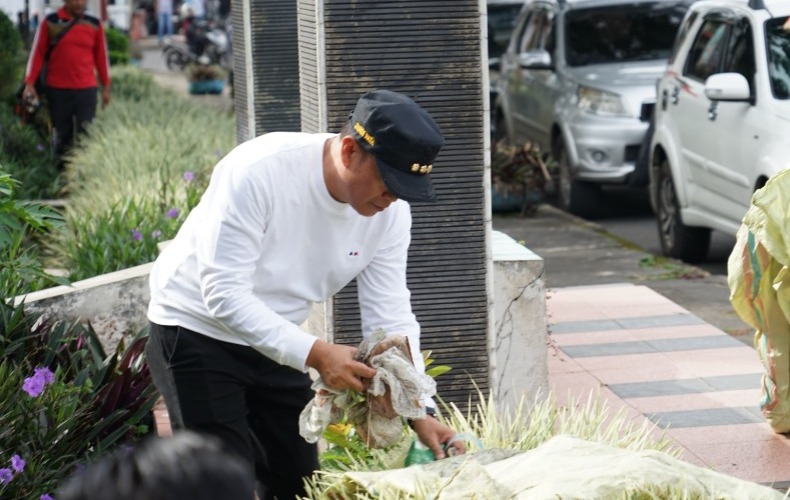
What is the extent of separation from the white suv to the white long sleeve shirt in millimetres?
4589

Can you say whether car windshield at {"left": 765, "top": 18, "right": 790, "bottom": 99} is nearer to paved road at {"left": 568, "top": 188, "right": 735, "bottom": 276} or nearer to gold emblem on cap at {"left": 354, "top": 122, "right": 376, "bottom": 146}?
paved road at {"left": 568, "top": 188, "right": 735, "bottom": 276}

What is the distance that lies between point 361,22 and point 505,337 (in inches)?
54.8

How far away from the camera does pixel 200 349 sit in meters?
3.77

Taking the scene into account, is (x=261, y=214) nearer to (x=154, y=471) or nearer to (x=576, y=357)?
(x=154, y=471)

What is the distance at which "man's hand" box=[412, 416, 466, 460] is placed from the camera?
3.84 m

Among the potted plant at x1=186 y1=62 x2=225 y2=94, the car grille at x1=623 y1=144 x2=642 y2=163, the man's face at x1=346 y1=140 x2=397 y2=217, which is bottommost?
the potted plant at x1=186 y1=62 x2=225 y2=94

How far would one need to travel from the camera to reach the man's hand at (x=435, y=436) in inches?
151

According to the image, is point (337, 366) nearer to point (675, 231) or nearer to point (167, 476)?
point (167, 476)

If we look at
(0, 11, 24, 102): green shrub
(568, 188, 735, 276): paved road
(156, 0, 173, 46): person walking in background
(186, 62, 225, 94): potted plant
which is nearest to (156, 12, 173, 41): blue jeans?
(156, 0, 173, 46): person walking in background

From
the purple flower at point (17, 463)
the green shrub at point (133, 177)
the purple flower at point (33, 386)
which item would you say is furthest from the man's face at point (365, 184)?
the green shrub at point (133, 177)

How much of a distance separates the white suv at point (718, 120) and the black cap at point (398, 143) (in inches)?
→ 191

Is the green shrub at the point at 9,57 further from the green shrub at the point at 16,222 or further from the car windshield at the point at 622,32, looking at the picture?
the green shrub at the point at 16,222

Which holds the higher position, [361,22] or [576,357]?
[361,22]

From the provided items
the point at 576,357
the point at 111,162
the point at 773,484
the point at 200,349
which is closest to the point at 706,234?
the point at 576,357
